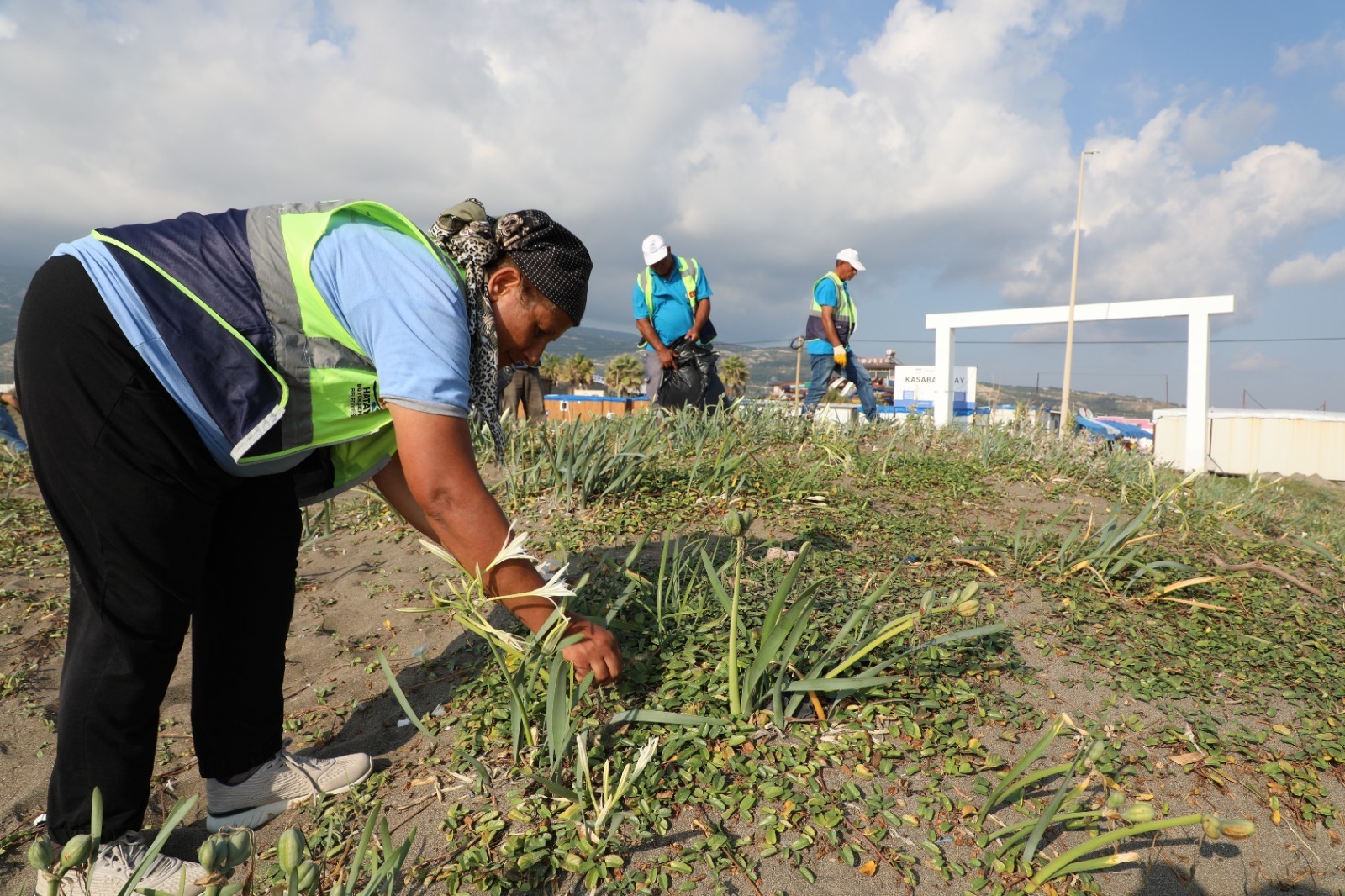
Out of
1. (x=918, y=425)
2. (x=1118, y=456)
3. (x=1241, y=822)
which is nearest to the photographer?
(x=1241, y=822)

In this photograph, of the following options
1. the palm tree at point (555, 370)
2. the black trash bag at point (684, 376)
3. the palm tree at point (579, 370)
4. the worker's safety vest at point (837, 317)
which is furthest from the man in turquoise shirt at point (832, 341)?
the palm tree at point (579, 370)

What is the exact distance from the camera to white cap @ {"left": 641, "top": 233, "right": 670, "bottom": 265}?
5.80 m

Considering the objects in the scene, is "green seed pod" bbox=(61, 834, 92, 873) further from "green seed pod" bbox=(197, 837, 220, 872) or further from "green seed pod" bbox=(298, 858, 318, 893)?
"green seed pod" bbox=(298, 858, 318, 893)

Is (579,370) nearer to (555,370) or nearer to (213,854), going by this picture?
(555,370)

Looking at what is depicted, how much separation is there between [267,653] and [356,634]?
0.83 metres

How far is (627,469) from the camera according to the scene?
10.4 feet

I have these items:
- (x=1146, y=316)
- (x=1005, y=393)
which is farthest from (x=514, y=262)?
(x=1005, y=393)

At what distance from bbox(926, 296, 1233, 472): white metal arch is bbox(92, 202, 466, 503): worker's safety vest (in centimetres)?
1192

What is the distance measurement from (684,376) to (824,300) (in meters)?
1.76

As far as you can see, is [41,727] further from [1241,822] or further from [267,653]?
[1241,822]

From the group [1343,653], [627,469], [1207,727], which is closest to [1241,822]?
[1207,727]

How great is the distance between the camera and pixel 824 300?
267 inches

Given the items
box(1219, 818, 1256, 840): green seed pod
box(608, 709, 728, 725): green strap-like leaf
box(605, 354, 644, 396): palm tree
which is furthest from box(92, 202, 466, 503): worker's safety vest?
box(605, 354, 644, 396): palm tree

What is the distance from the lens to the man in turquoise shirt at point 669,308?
5.92m
